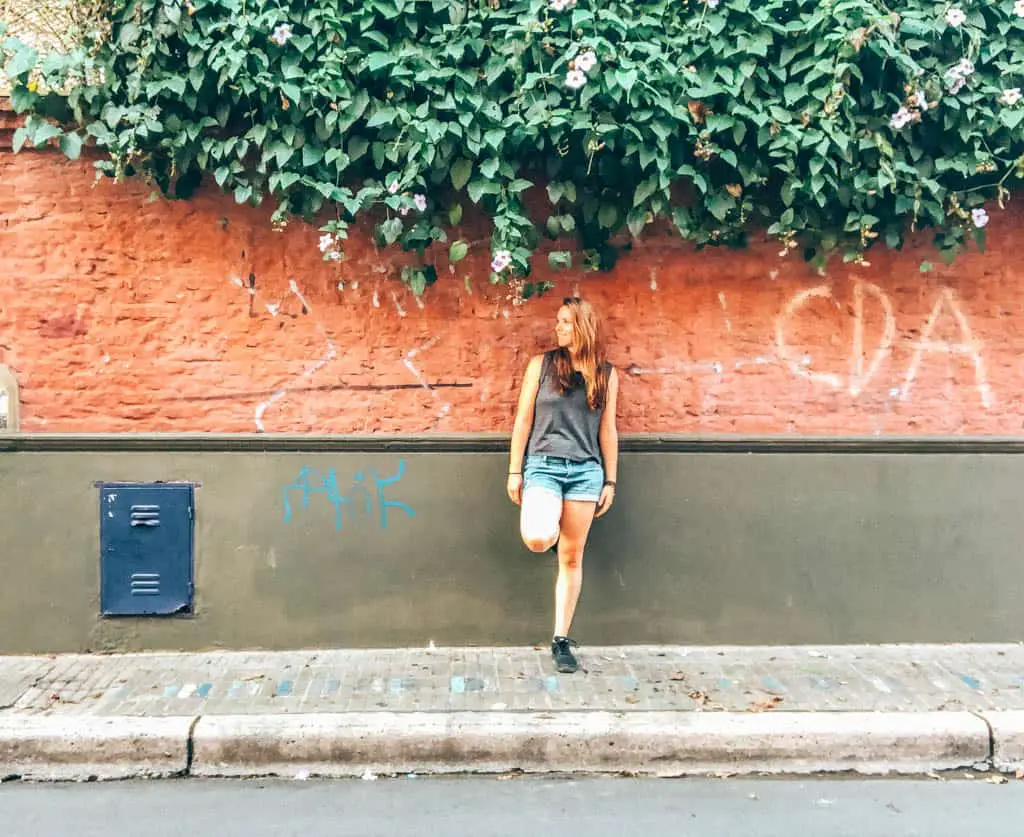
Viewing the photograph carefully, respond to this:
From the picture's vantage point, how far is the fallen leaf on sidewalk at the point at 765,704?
4.51 meters

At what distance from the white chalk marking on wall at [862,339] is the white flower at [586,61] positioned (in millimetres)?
2111

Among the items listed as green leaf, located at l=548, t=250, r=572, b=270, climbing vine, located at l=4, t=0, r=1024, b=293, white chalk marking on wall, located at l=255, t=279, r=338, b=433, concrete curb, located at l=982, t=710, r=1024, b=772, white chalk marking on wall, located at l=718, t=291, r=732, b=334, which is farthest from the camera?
white chalk marking on wall, located at l=718, t=291, r=732, b=334

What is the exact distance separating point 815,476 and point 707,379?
33.9 inches

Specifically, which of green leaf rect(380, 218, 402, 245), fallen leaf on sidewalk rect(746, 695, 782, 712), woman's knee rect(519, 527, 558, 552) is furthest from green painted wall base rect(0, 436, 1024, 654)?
green leaf rect(380, 218, 402, 245)

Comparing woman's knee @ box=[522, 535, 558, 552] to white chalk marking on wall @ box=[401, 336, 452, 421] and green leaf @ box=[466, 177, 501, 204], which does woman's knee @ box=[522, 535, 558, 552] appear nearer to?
white chalk marking on wall @ box=[401, 336, 452, 421]

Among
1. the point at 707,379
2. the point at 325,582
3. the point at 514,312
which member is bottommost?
the point at 325,582

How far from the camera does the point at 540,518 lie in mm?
4883

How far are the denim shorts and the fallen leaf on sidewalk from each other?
4.25 ft

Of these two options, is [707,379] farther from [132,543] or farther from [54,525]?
[54,525]

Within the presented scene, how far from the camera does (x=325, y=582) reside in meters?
5.41

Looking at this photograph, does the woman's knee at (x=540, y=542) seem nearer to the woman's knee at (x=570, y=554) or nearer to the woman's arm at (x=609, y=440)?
the woman's knee at (x=570, y=554)

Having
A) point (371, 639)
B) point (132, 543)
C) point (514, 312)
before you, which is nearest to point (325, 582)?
point (371, 639)

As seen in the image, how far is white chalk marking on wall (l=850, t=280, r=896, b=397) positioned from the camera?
5.59 meters

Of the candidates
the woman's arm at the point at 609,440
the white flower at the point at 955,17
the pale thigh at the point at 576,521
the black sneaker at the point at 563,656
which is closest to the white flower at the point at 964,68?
the white flower at the point at 955,17
